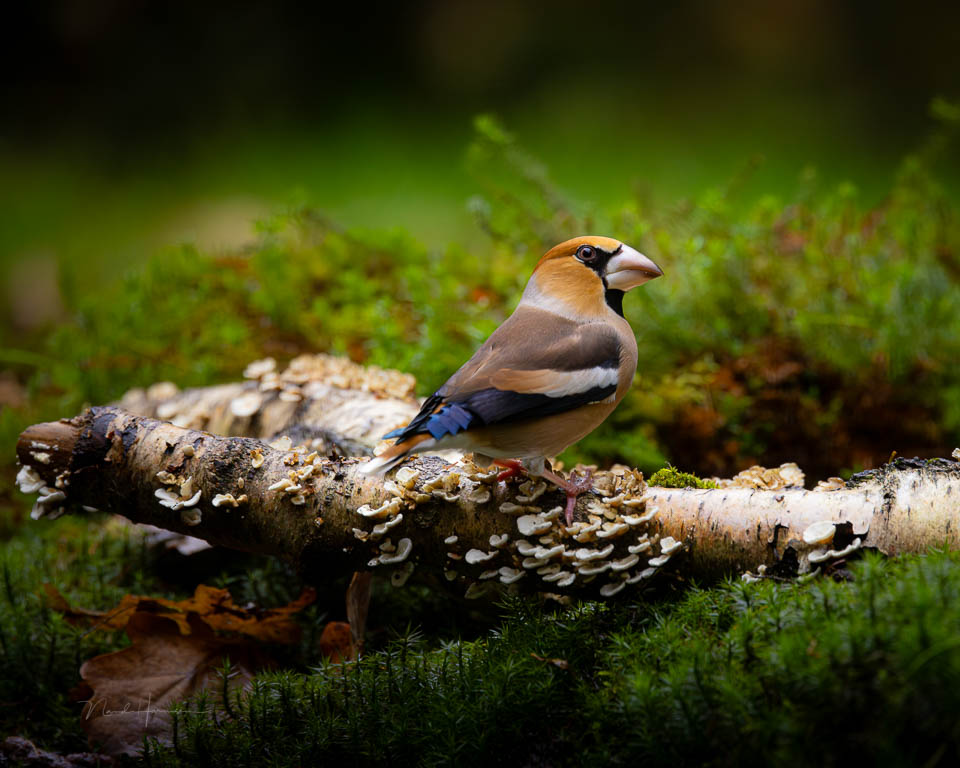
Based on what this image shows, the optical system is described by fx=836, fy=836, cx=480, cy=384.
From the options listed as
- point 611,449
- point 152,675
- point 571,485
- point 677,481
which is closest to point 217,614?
point 152,675

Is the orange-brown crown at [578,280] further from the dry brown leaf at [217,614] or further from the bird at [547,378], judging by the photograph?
the dry brown leaf at [217,614]

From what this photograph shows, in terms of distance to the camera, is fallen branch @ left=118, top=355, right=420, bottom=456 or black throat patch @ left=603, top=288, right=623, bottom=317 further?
fallen branch @ left=118, top=355, right=420, bottom=456

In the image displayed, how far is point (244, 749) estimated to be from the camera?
2.03 metres

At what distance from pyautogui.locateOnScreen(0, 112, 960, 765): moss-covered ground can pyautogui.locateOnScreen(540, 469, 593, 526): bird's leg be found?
255mm

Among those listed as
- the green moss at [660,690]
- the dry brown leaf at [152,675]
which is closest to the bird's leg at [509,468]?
the green moss at [660,690]

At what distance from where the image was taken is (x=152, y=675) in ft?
8.30

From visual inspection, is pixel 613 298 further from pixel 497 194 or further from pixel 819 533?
pixel 497 194

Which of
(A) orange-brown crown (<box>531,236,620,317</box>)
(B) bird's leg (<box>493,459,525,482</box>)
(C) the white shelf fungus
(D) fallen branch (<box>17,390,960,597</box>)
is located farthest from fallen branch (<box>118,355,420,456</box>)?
(C) the white shelf fungus

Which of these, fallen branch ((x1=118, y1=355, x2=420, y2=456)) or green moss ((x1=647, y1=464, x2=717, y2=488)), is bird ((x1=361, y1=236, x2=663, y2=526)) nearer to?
green moss ((x1=647, y1=464, x2=717, y2=488))

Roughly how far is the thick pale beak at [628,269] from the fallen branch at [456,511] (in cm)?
66

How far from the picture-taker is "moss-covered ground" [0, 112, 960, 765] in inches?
64.3

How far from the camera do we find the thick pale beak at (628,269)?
105 inches

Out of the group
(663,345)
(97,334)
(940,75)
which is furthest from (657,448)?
(940,75)

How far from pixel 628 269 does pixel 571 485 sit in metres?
0.80
